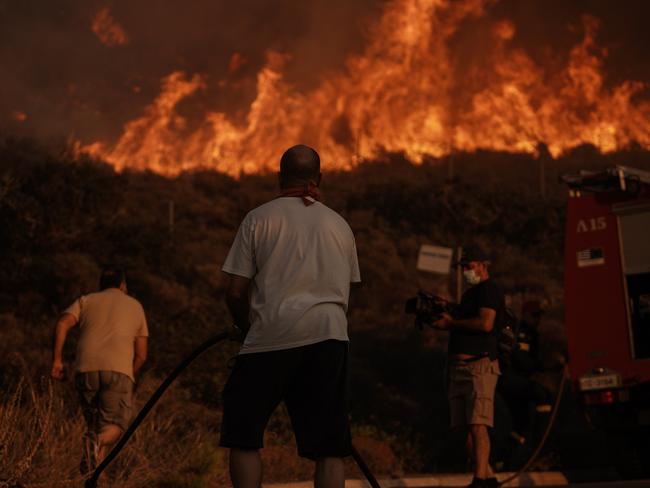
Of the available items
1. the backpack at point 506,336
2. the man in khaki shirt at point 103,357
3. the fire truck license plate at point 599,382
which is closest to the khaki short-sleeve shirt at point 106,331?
the man in khaki shirt at point 103,357

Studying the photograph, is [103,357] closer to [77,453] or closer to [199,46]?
[77,453]

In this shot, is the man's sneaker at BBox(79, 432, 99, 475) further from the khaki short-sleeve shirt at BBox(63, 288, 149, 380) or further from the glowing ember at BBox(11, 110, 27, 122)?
the glowing ember at BBox(11, 110, 27, 122)

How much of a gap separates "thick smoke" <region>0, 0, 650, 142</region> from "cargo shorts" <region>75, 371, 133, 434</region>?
1193 inches

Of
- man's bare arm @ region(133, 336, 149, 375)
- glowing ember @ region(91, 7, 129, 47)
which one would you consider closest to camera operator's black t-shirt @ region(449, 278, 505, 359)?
man's bare arm @ region(133, 336, 149, 375)

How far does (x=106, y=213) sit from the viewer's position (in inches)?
1092

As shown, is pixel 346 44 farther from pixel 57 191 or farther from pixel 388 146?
pixel 57 191

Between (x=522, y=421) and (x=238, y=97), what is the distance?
3482cm

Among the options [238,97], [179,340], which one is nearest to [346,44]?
[238,97]

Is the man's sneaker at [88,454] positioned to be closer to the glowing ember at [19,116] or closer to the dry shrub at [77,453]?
the dry shrub at [77,453]

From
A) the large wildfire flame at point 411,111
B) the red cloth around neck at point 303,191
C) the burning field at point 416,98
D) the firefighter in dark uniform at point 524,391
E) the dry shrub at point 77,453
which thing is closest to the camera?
the red cloth around neck at point 303,191

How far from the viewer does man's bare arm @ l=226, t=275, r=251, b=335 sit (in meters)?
5.67

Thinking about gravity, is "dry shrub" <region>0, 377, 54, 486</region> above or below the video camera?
below

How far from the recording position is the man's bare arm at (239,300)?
18.6ft

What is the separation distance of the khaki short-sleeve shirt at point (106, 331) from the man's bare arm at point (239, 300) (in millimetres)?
3882
